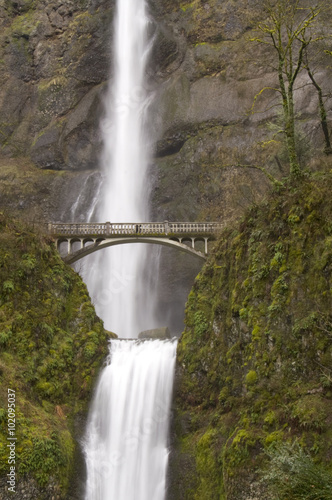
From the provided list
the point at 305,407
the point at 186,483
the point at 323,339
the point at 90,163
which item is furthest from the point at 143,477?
the point at 90,163

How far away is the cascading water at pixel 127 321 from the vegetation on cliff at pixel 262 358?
118 centimetres

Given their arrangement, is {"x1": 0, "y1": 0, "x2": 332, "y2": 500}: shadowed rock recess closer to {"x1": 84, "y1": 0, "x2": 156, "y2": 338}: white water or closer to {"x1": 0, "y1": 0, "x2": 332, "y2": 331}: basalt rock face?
{"x1": 0, "y1": 0, "x2": 332, "y2": 331}: basalt rock face

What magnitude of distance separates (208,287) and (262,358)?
8157 mm

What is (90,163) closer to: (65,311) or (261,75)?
(261,75)

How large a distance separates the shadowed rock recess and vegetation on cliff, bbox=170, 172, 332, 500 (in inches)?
2.5

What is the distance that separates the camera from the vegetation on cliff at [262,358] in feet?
51.2

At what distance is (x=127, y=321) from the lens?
40.2 m

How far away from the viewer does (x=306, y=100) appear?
45.5 m

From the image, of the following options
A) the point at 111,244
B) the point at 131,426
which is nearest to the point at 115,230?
the point at 111,244

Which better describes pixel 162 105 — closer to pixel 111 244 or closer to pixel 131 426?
pixel 111 244

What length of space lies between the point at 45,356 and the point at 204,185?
26.5 meters

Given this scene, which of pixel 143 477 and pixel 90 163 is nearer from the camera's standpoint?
pixel 143 477

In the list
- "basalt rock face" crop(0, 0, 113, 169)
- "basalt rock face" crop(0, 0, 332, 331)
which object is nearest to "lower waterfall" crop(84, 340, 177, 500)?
"basalt rock face" crop(0, 0, 332, 331)

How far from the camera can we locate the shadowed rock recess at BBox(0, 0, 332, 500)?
17.0 metres
